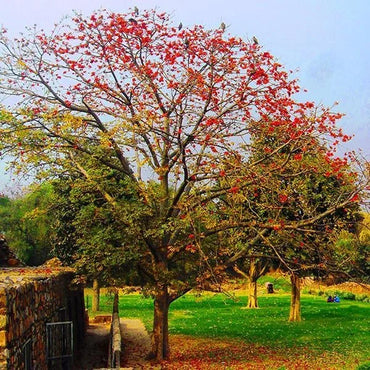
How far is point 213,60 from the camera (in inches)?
591

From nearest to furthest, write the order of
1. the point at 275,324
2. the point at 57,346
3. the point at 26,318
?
the point at 26,318, the point at 57,346, the point at 275,324

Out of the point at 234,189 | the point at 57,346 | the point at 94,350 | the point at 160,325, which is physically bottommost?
the point at 94,350

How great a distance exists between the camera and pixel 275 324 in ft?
80.6

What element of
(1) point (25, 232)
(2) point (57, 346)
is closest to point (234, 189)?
(2) point (57, 346)

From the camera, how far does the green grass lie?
1889 centimetres

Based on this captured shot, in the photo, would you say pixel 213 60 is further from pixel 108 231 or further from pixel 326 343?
pixel 326 343

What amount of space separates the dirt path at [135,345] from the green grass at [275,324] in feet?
3.45

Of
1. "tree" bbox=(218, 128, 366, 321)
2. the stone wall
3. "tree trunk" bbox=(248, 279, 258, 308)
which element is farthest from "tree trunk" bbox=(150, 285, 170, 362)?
"tree trunk" bbox=(248, 279, 258, 308)

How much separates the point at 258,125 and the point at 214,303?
24.6 meters

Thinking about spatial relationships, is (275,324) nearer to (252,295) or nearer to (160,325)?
(252,295)

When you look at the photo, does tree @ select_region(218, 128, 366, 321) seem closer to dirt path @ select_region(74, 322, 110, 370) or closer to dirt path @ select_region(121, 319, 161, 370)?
dirt path @ select_region(121, 319, 161, 370)

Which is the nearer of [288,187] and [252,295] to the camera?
[288,187]

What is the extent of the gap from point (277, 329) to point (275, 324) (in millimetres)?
1902

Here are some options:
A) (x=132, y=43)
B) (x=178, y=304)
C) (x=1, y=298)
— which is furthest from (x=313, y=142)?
(x=178, y=304)
